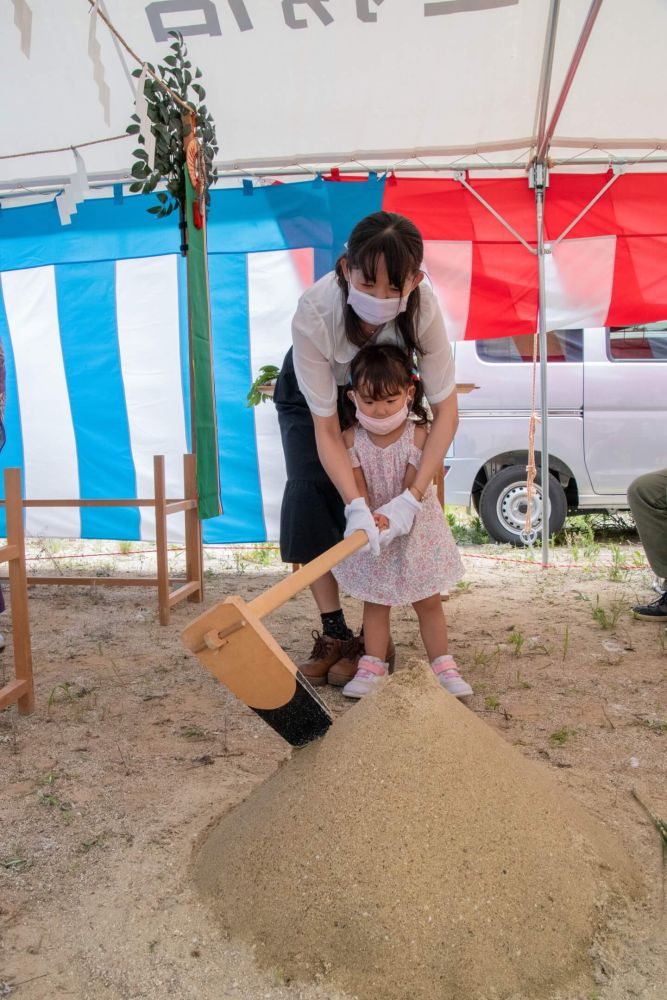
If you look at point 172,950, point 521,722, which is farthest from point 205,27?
point 172,950

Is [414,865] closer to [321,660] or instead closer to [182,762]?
[182,762]

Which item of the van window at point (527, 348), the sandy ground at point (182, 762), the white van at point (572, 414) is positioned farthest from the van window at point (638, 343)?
the sandy ground at point (182, 762)

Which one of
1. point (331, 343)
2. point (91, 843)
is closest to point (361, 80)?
point (331, 343)

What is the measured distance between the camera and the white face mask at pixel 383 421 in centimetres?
189

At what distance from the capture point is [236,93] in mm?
3342

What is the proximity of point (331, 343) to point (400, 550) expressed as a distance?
53 cm

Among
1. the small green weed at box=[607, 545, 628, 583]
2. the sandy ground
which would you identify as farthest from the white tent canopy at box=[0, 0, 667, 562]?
the sandy ground

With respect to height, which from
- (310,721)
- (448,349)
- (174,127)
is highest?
(174,127)

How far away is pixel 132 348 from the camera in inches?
161

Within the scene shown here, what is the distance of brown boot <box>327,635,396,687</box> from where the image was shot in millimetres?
2158

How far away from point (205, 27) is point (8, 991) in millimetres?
3164

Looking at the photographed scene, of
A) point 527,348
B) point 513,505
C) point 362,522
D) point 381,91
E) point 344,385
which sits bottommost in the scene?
point 513,505

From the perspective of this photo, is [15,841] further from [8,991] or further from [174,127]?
[174,127]

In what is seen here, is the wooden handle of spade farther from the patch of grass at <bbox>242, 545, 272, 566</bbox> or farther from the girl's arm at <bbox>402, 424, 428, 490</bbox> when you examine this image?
the patch of grass at <bbox>242, 545, 272, 566</bbox>
